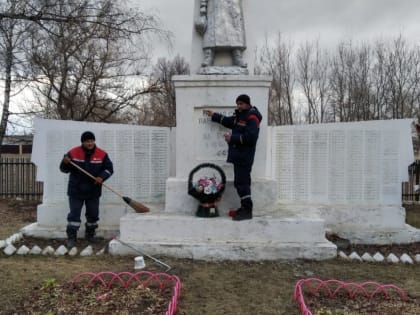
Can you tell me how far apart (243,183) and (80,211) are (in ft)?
7.72

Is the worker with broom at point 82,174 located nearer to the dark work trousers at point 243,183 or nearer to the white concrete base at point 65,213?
the white concrete base at point 65,213

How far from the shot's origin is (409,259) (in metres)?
5.46

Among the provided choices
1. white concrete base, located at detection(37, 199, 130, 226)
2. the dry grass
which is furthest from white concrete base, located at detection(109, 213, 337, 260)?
white concrete base, located at detection(37, 199, 130, 226)

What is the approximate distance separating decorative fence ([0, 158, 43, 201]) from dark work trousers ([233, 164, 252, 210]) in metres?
9.17

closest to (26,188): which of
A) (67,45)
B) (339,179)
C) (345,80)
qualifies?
(67,45)

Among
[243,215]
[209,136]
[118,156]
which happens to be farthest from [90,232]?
[243,215]

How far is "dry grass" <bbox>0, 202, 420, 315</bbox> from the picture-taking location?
3871mm

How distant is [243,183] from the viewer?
574 cm

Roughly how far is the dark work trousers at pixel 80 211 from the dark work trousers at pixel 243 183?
2.10m

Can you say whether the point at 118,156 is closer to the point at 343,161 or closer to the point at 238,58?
the point at 238,58

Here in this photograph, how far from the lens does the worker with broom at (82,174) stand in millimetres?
6125

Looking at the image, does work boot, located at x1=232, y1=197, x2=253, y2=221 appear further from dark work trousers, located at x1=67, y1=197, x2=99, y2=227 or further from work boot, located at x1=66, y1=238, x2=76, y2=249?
work boot, located at x1=66, y1=238, x2=76, y2=249

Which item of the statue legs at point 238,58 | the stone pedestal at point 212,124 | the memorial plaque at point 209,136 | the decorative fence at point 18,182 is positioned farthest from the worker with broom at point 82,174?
the decorative fence at point 18,182

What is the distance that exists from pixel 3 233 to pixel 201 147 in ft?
11.9
